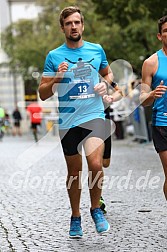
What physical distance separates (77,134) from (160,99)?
766 mm

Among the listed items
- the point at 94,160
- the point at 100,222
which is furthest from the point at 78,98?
the point at 100,222

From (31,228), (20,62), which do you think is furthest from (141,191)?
(20,62)

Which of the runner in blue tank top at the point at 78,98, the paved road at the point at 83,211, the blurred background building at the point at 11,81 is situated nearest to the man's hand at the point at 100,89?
A: the runner in blue tank top at the point at 78,98

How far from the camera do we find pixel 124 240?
5.68 meters

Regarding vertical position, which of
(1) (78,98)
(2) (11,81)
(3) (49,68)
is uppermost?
(3) (49,68)

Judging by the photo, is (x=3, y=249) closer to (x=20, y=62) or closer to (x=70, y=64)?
(x=70, y=64)

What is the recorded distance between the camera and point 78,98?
5652 mm

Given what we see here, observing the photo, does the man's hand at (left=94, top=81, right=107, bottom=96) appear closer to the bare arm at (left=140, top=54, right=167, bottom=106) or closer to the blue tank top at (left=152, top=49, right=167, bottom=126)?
the bare arm at (left=140, top=54, right=167, bottom=106)

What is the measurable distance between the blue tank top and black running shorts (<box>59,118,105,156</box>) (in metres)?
0.48

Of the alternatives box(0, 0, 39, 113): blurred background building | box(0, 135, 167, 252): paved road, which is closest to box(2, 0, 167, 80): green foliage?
box(0, 135, 167, 252): paved road

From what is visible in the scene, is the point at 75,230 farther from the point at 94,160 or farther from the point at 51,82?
the point at 51,82

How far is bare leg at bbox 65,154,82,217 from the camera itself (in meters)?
5.73

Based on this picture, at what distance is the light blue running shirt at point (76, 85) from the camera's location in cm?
564

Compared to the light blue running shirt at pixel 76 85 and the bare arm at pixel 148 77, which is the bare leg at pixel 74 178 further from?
the bare arm at pixel 148 77
